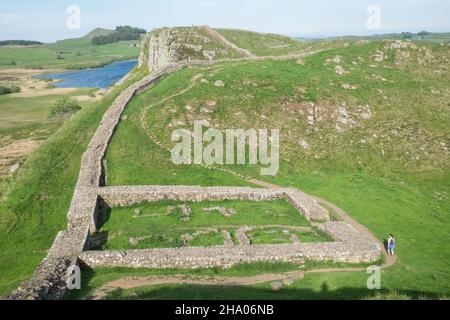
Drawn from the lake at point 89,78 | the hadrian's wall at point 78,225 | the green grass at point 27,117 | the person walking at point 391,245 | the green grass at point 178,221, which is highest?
the lake at point 89,78

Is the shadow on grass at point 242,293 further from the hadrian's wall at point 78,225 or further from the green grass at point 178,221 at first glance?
the green grass at point 178,221

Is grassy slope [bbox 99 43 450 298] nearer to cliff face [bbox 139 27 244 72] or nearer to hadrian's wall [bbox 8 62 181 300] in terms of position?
hadrian's wall [bbox 8 62 181 300]

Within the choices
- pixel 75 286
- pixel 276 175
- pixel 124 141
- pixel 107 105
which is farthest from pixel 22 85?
pixel 75 286

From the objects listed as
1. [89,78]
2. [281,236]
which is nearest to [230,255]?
[281,236]

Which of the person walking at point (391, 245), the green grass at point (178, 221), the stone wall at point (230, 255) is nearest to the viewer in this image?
the stone wall at point (230, 255)

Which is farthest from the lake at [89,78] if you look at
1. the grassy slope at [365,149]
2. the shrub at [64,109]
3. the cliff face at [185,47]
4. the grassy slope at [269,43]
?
the grassy slope at [365,149]

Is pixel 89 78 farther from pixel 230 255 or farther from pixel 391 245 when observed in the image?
pixel 391 245

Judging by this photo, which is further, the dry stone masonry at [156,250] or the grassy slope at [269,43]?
the grassy slope at [269,43]

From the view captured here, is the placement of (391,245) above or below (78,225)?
below

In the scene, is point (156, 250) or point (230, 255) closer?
point (230, 255)
